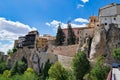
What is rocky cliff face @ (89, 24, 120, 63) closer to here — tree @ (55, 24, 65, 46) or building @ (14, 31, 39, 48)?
tree @ (55, 24, 65, 46)

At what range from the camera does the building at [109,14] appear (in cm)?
6050

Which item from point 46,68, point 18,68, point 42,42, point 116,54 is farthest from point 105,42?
point 42,42

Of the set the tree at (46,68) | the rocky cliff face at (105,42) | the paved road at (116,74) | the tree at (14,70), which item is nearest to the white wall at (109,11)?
the rocky cliff face at (105,42)

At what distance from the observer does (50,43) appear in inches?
3000

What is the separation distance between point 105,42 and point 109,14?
7.05 m

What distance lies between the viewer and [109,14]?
6228 cm

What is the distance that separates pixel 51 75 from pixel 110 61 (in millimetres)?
10574

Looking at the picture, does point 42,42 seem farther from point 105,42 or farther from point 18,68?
point 105,42

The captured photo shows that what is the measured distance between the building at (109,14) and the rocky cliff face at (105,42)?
1.25m

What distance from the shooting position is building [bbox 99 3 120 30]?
60.5 metres

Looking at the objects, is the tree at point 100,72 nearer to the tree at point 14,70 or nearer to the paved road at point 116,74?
the tree at point 14,70

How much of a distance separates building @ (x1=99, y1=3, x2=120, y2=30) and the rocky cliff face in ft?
4.11

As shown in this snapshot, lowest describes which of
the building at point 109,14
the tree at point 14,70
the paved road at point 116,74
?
the tree at point 14,70

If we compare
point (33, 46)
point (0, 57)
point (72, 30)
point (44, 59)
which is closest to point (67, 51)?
point (44, 59)
